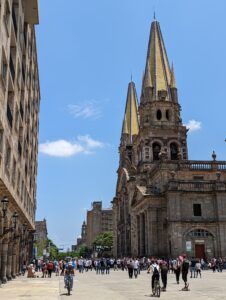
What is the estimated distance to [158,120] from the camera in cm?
6988

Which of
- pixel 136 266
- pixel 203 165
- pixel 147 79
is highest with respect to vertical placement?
pixel 147 79

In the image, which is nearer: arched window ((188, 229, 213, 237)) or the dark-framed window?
arched window ((188, 229, 213, 237))

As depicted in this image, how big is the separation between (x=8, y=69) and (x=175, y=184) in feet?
107

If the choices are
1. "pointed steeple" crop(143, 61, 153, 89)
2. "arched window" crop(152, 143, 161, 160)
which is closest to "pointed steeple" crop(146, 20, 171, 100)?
"pointed steeple" crop(143, 61, 153, 89)

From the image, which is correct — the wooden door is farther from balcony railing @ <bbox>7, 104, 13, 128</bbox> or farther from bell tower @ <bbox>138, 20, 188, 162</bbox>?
balcony railing @ <bbox>7, 104, 13, 128</bbox>

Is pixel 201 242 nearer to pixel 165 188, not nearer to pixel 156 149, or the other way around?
pixel 165 188

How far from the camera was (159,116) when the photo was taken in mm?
70375

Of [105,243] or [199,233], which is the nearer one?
[199,233]

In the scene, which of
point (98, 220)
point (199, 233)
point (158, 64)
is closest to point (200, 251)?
point (199, 233)

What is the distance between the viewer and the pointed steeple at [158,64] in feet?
232

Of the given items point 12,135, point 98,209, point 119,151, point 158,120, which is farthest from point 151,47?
point 98,209

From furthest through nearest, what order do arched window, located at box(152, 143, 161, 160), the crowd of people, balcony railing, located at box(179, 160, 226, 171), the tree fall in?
the tree, arched window, located at box(152, 143, 161, 160), balcony railing, located at box(179, 160, 226, 171), the crowd of people

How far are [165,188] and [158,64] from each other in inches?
1111

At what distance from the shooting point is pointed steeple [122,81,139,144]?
9350cm
